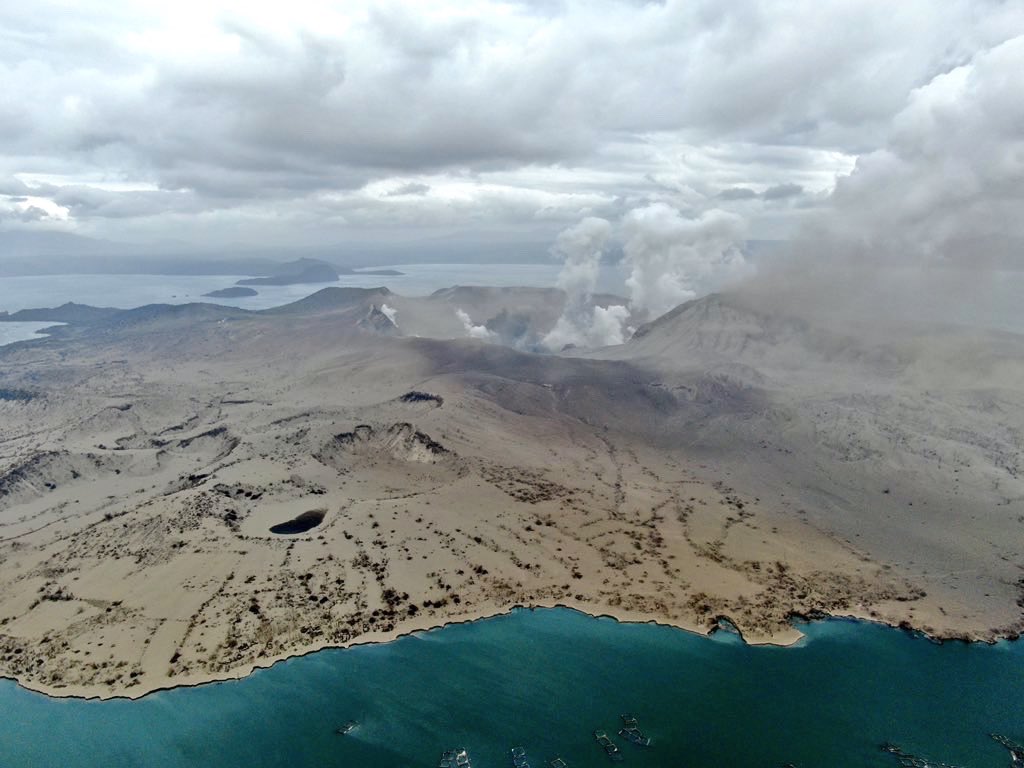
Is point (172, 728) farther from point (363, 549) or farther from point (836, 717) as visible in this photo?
point (836, 717)

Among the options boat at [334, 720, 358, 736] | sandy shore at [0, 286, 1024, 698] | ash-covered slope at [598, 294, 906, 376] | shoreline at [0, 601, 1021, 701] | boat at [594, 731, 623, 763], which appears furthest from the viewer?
ash-covered slope at [598, 294, 906, 376]

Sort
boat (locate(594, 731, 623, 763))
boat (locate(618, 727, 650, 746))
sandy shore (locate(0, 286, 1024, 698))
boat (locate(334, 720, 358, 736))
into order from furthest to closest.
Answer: sandy shore (locate(0, 286, 1024, 698)) → boat (locate(334, 720, 358, 736)) → boat (locate(618, 727, 650, 746)) → boat (locate(594, 731, 623, 763))

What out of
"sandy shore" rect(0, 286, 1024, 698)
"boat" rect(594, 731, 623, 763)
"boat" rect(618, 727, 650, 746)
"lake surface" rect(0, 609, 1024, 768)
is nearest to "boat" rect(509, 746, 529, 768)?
"lake surface" rect(0, 609, 1024, 768)

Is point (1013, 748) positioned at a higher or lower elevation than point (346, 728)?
lower

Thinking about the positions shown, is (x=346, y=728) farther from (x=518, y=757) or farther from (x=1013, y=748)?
(x=1013, y=748)

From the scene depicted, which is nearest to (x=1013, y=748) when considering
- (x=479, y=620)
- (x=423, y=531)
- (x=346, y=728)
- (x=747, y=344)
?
(x=479, y=620)

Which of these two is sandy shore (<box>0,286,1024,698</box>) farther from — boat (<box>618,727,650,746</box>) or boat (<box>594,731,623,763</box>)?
boat (<box>594,731,623,763</box>)

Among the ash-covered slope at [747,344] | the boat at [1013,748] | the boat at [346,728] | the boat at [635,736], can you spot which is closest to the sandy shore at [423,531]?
the boat at [346,728]
